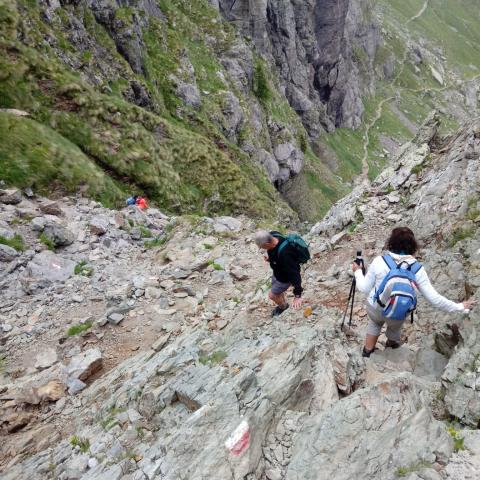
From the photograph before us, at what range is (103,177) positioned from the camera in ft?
94.4

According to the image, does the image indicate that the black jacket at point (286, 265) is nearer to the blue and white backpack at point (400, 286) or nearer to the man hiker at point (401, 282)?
the man hiker at point (401, 282)

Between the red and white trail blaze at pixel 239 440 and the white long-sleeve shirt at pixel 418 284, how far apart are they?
3.53m

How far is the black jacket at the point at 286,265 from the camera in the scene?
1053 cm

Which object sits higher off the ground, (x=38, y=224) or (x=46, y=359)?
(x=46, y=359)

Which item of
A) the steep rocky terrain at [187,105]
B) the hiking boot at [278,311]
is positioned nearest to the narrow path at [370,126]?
the steep rocky terrain at [187,105]

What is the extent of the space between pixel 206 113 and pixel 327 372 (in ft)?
182

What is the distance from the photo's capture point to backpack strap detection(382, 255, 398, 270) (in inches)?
311

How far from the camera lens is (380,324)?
8977 mm

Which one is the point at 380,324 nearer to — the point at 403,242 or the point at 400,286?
the point at 400,286

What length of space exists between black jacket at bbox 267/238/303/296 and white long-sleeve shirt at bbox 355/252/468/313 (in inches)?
92.7

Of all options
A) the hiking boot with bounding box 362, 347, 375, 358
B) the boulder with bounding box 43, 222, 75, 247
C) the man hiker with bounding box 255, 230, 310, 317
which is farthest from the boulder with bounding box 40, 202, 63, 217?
the hiking boot with bounding box 362, 347, 375, 358

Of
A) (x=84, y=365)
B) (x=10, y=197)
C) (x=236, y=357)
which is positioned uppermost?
(x=236, y=357)

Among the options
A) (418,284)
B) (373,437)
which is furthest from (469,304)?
(373,437)

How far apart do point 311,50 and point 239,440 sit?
4911 inches
